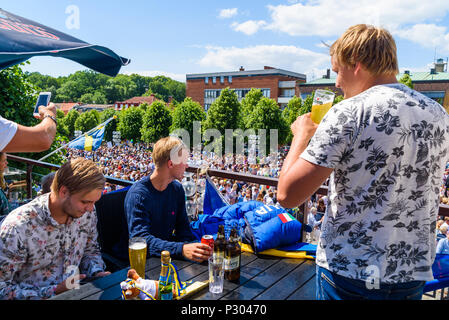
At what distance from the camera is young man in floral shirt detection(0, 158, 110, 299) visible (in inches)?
67.6

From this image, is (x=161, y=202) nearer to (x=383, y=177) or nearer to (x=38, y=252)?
(x=38, y=252)

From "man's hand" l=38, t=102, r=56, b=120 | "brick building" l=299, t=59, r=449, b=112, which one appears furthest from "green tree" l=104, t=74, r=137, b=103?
"man's hand" l=38, t=102, r=56, b=120

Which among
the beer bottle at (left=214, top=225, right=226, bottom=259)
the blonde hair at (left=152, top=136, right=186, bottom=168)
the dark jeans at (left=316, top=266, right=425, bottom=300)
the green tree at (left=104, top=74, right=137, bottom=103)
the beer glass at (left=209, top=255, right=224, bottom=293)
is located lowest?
the beer glass at (left=209, top=255, right=224, bottom=293)

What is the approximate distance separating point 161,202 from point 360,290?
1647 millimetres

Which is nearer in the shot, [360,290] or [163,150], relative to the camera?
[360,290]

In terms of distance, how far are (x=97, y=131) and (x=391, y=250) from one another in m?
11.1

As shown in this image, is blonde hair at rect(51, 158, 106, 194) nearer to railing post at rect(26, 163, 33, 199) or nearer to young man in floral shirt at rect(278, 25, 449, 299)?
young man in floral shirt at rect(278, 25, 449, 299)

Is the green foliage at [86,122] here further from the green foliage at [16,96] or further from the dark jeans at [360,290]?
the dark jeans at [360,290]

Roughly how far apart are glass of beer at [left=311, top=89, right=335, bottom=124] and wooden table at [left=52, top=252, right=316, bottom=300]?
37.9 inches

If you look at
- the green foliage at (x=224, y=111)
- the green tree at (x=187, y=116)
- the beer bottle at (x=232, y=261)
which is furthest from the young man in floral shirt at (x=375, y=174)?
the green tree at (x=187, y=116)

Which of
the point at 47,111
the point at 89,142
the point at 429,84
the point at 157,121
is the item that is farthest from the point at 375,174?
the point at 429,84

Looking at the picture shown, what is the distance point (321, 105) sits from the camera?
5.24 ft
